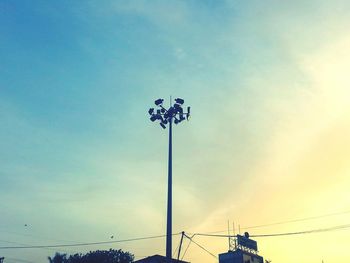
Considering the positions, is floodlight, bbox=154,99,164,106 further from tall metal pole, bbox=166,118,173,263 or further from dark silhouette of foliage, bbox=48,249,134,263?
dark silhouette of foliage, bbox=48,249,134,263

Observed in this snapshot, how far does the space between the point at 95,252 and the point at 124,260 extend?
5780mm

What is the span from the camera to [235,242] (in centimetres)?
7919

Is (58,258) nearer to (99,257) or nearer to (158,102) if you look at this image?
(99,257)

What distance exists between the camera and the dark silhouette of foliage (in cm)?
6240

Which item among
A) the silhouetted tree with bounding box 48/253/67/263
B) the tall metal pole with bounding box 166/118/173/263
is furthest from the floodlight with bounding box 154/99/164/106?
the silhouetted tree with bounding box 48/253/67/263

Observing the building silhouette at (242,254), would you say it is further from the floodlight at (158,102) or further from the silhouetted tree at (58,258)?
the floodlight at (158,102)

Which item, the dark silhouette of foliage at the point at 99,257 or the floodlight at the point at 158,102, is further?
the dark silhouette of foliage at the point at 99,257

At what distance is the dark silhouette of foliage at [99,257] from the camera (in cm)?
6240

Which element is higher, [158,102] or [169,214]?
[158,102]

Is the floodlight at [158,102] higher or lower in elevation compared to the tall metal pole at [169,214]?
higher

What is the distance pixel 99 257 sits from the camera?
6550 cm

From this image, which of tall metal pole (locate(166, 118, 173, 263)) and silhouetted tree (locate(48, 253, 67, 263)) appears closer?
tall metal pole (locate(166, 118, 173, 263))

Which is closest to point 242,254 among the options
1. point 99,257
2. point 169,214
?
point 99,257

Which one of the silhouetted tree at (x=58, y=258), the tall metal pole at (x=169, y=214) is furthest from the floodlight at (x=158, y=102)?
the silhouetted tree at (x=58, y=258)
